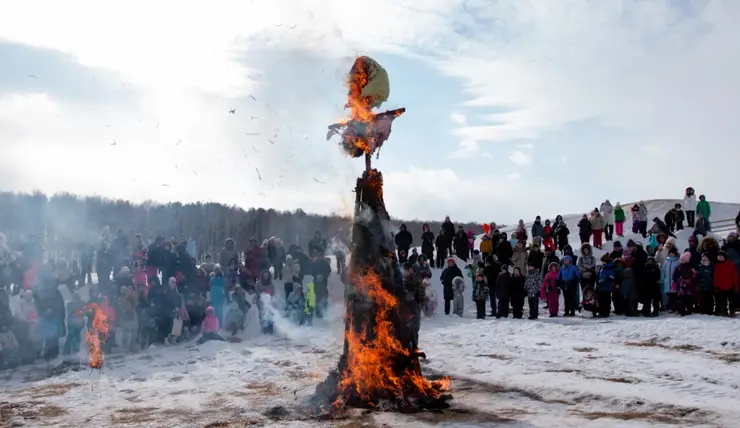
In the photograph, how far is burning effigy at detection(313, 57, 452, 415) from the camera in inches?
374

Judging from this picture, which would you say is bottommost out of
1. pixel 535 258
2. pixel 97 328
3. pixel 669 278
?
pixel 97 328

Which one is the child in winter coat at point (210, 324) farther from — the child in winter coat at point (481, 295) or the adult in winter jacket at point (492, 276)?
the adult in winter jacket at point (492, 276)

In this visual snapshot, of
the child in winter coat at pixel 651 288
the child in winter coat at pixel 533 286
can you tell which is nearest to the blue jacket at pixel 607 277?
the child in winter coat at pixel 651 288

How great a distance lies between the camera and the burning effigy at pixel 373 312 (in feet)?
31.2

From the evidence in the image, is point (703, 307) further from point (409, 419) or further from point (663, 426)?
point (409, 419)

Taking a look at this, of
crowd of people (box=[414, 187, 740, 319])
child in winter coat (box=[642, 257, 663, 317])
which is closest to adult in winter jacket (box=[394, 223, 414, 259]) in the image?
crowd of people (box=[414, 187, 740, 319])

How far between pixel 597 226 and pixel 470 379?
15236 mm

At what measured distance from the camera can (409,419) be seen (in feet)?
28.6

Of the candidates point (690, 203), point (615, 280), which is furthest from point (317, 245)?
point (690, 203)

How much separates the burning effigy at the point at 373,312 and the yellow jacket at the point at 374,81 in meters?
0.01

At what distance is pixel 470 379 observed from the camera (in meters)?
11.6

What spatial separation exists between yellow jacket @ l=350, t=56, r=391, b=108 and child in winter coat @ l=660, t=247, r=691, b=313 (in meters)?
9.70

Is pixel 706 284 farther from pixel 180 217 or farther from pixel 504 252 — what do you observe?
pixel 180 217

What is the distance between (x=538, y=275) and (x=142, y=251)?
1051 cm
